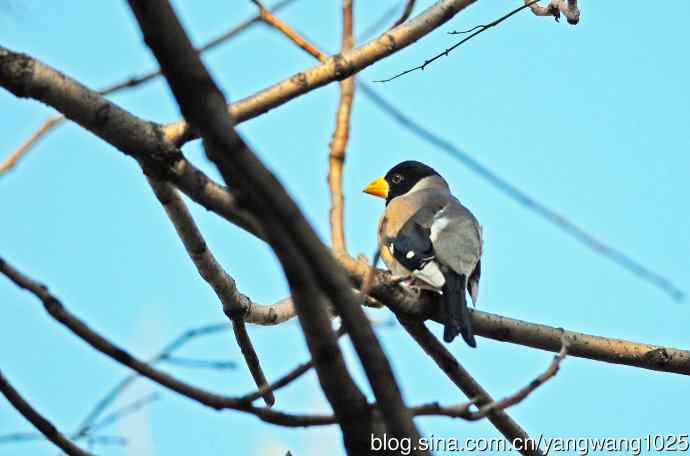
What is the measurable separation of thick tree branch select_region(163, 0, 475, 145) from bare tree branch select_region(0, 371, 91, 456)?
4.40ft

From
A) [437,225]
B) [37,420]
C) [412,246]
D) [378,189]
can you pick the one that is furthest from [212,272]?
[378,189]

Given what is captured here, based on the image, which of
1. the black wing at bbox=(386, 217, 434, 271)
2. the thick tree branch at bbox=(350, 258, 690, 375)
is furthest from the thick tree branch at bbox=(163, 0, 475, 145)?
the black wing at bbox=(386, 217, 434, 271)

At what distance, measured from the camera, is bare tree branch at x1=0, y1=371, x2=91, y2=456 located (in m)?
1.95

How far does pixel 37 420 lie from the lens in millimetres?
1981

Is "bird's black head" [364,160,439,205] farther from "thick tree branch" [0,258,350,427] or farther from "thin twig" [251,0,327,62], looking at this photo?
"thick tree branch" [0,258,350,427]

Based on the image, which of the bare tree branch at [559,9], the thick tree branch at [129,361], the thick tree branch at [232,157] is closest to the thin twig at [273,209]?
the thick tree branch at [232,157]

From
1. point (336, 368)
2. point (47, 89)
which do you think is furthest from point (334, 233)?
point (336, 368)

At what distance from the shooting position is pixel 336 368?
78.2 inches

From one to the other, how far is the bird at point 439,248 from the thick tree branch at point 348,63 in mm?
1238

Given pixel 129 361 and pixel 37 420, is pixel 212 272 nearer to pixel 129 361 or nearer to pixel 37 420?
pixel 37 420

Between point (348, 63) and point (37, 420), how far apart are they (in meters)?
1.64

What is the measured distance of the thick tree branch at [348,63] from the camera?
124 inches

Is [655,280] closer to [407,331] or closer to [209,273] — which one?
[407,331]

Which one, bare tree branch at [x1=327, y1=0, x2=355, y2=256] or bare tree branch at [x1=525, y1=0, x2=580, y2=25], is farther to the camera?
bare tree branch at [x1=327, y1=0, x2=355, y2=256]
